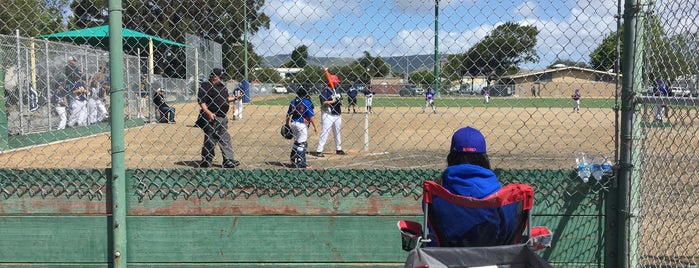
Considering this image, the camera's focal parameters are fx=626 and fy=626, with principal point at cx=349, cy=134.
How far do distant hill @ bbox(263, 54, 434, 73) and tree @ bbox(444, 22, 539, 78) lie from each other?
0.23m

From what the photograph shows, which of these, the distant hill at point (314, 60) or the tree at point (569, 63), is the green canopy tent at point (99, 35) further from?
the tree at point (569, 63)

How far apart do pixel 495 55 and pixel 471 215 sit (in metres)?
1.47

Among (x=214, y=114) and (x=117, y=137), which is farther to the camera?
(x=214, y=114)

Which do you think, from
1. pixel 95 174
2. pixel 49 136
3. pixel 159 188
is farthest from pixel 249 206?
pixel 49 136

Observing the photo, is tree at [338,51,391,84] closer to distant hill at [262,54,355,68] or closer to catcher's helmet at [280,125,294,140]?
distant hill at [262,54,355,68]

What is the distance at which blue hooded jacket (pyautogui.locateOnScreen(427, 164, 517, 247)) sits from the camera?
285 centimetres

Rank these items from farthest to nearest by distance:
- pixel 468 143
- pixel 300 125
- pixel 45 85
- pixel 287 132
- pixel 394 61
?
pixel 45 85, pixel 287 132, pixel 300 125, pixel 394 61, pixel 468 143

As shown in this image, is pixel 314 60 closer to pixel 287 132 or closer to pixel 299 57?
pixel 299 57

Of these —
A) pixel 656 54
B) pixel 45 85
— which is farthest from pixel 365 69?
pixel 45 85

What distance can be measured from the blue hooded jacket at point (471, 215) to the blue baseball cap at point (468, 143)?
127mm

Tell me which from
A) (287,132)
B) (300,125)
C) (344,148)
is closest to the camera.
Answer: (300,125)

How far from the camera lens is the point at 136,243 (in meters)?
4.03

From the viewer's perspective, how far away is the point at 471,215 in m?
2.84

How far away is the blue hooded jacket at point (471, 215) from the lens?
2.85m
